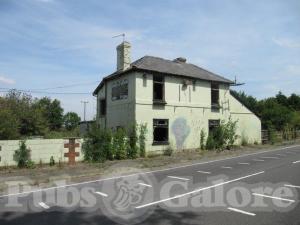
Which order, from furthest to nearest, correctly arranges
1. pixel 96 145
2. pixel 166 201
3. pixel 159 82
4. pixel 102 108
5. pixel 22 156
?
pixel 102 108 → pixel 159 82 → pixel 96 145 → pixel 22 156 → pixel 166 201

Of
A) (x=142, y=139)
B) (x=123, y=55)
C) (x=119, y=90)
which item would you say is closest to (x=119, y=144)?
(x=142, y=139)

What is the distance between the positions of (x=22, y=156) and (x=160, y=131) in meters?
10.6

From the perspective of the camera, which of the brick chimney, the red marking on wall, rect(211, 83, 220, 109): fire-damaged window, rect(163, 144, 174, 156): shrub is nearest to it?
the red marking on wall

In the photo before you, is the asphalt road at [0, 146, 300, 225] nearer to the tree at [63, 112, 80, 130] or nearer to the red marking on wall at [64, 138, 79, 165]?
the red marking on wall at [64, 138, 79, 165]

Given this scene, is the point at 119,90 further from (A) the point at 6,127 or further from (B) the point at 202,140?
(A) the point at 6,127

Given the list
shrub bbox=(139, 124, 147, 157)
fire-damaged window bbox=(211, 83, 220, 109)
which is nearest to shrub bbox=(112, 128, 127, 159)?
shrub bbox=(139, 124, 147, 157)

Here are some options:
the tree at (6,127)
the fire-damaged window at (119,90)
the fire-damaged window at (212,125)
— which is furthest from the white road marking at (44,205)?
the fire-damaged window at (212,125)

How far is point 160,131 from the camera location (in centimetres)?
2611

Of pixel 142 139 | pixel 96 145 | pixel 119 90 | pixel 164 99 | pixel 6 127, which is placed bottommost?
pixel 96 145

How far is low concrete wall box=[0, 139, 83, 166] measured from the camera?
17.7 meters

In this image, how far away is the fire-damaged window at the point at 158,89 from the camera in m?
25.3

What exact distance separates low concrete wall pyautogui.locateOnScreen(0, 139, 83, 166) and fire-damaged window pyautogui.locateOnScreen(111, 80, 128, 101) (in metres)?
5.93

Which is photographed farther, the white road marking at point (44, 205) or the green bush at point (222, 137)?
the green bush at point (222, 137)

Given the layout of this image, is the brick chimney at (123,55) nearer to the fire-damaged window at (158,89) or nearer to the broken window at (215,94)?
the fire-damaged window at (158,89)
